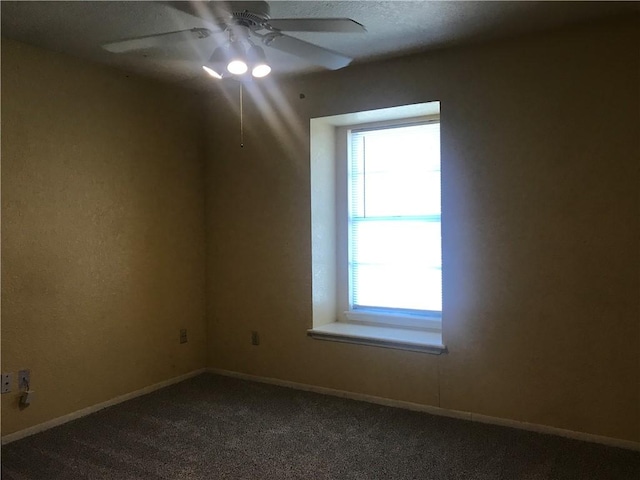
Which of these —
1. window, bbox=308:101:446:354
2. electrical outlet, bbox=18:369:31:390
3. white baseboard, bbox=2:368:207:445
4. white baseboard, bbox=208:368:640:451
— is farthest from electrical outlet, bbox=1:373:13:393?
window, bbox=308:101:446:354

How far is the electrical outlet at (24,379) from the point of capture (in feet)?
10.2

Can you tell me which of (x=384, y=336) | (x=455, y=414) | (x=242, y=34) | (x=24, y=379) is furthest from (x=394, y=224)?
(x=24, y=379)

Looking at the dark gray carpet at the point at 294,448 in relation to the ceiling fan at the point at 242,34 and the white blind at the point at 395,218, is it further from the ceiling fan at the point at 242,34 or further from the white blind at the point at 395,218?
the ceiling fan at the point at 242,34

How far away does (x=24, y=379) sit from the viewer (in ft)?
10.2

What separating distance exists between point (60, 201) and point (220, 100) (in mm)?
1558

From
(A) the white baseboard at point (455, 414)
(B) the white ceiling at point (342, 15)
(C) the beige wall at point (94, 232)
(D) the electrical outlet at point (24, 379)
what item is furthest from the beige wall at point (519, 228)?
(D) the electrical outlet at point (24, 379)

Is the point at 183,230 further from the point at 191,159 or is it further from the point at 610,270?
the point at 610,270

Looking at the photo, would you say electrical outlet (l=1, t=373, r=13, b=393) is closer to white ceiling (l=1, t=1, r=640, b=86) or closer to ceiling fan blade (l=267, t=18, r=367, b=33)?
white ceiling (l=1, t=1, r=640, b=86)

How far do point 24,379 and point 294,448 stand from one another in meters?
1.67

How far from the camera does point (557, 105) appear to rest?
299 cm

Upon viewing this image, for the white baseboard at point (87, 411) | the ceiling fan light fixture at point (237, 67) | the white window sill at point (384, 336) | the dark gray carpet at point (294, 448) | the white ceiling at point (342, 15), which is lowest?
the dark gray carpet at point (294, 448)

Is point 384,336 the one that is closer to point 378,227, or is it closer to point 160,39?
point 378,227

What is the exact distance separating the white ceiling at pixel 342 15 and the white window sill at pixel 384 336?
189 centimetres

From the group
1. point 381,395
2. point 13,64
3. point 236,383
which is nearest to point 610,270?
point 381,395
